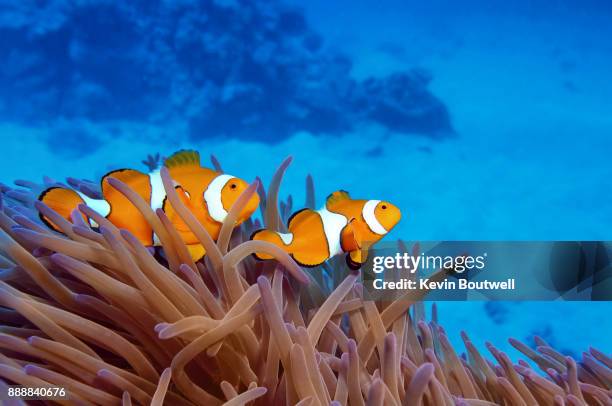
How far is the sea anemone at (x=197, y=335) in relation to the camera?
0.78m

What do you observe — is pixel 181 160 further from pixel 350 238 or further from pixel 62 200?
pixel 350 238

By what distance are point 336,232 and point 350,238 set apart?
3 centimetres

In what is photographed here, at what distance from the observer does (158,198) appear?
109 cm

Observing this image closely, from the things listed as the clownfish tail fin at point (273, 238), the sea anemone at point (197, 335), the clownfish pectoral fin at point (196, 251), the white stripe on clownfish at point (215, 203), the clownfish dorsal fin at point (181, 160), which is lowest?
the sea anemone at point (197, 335)

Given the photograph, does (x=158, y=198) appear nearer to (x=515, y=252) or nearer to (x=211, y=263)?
(x=211, y=263)

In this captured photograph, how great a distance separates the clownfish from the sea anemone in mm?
61

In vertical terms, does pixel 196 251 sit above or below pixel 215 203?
below

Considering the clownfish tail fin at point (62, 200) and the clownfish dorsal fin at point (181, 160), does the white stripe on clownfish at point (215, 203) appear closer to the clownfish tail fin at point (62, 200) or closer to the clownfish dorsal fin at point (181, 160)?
the clownfish dorsal fin at point (181, 160)

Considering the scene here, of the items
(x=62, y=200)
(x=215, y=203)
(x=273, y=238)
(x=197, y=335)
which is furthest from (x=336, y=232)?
(x=62, y=200)

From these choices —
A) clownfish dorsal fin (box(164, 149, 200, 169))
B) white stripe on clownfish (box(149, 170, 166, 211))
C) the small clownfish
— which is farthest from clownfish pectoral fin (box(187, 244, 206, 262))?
clownfish dorsal fin (box(164, 149, 200, 169))

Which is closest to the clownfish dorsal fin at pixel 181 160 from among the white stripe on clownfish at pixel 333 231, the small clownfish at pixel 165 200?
the small clownfish at pixel 165 200

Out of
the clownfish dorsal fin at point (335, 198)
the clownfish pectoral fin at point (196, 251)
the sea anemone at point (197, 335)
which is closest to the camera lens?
the sea anemone at point (197, 335)

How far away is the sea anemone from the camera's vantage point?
0.78 meters

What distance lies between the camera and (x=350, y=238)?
1067 millimetres
